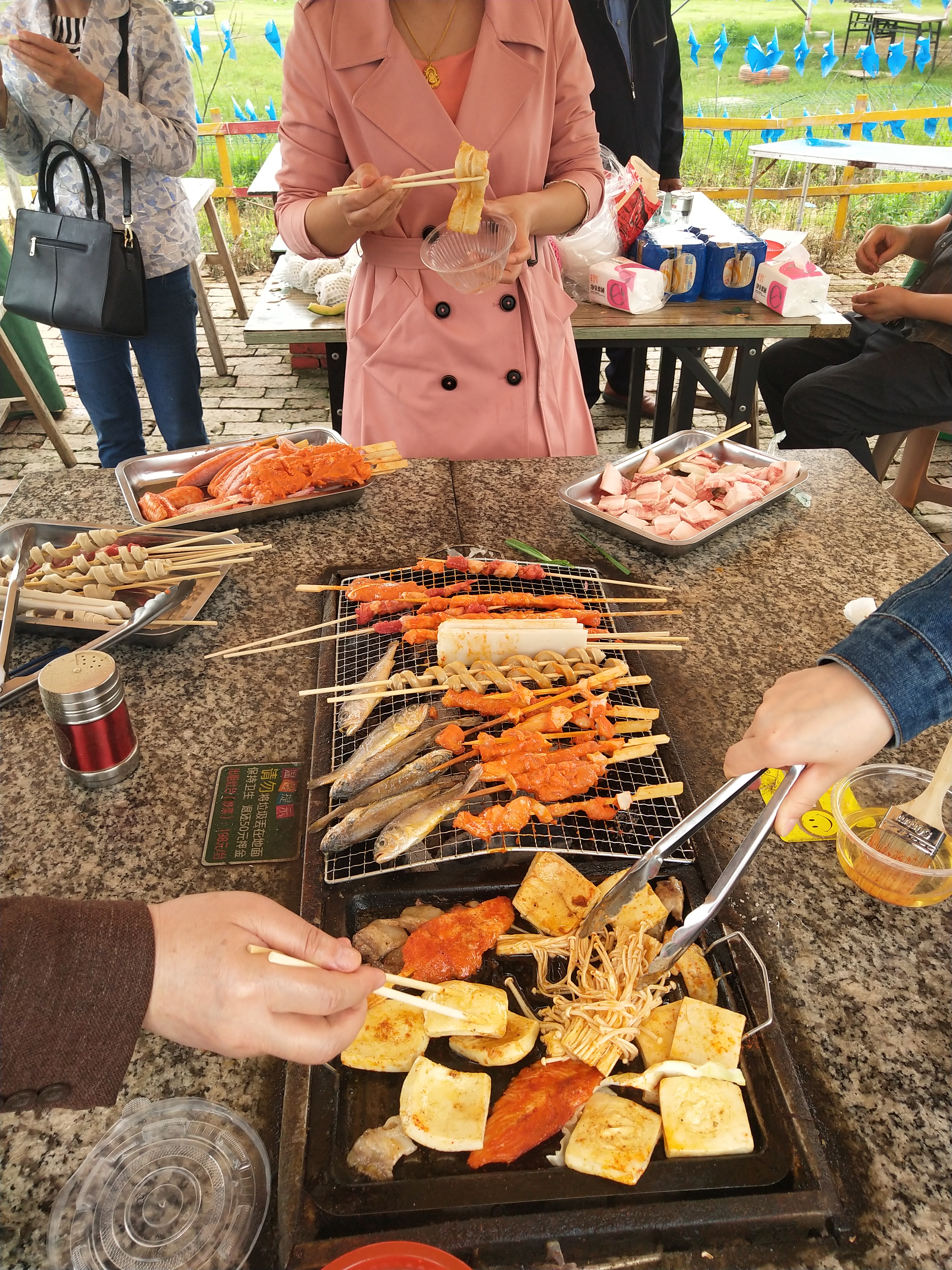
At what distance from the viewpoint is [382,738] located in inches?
77.9

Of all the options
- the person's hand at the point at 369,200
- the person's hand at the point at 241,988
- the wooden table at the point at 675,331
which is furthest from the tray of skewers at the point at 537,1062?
the wooden table at the point at 675,331

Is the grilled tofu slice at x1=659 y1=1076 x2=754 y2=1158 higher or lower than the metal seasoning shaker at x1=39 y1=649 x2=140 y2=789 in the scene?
lower

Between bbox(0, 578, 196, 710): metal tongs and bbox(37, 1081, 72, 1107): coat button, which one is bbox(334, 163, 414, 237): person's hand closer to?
bbox(0, 578, 196, 710): metal tongs

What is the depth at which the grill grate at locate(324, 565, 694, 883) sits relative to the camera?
5.68 ft

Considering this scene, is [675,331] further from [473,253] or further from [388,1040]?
[388,1040]

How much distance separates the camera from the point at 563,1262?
123 centimetres

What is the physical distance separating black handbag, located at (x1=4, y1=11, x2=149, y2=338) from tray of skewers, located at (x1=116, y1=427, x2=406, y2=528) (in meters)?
1.32

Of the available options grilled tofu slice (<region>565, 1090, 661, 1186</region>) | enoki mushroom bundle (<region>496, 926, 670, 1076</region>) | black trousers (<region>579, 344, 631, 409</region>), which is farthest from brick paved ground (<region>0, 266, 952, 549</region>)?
grilled tofu slice (<region>565, 1090, 661, 1186</region>)

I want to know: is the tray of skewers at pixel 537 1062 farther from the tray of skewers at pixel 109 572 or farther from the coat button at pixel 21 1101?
the tray of skewers at pixel 109 572

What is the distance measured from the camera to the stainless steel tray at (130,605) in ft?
7.52

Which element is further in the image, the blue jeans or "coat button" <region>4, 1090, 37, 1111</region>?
the blue jeans

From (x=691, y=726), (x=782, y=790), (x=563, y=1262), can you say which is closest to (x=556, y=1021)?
(x=563, y=1262)

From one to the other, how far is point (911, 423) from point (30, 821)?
15.7ft

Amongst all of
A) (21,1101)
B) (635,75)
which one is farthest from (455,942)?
(635,75)
